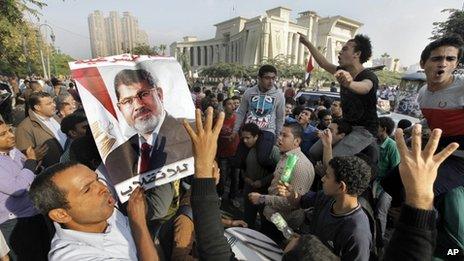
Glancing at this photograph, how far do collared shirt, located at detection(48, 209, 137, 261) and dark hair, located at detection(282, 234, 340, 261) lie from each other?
0.92 metres

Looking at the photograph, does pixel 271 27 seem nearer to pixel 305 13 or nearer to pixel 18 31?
pixel 305 13

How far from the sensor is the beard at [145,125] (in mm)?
2000

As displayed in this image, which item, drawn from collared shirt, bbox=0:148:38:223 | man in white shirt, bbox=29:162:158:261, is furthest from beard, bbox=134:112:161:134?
collared shirt, bbox=0:148:38:223

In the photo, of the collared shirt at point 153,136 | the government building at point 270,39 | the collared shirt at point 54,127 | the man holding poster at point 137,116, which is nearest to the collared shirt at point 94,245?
the man holding poster at point 137,116

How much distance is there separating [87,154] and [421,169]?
2.20m

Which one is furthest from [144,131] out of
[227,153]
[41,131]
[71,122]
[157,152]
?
[227,153]

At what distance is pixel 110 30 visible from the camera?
94.3 metres

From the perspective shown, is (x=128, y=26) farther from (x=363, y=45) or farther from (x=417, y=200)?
(x=417, y=200)

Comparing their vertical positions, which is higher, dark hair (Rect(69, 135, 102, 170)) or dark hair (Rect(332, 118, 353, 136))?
dark hair (Rect(332, 118, 353, 136))

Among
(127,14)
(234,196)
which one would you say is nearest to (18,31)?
(234,196)

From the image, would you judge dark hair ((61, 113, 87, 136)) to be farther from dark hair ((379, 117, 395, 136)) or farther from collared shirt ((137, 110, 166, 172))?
dark hair ((379, 117, 395, 136))

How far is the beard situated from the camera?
200 centimetres

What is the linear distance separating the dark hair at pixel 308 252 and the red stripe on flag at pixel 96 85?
4.54 ft

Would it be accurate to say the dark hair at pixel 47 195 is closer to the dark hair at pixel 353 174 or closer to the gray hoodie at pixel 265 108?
the dark hair at pixel 353 174
